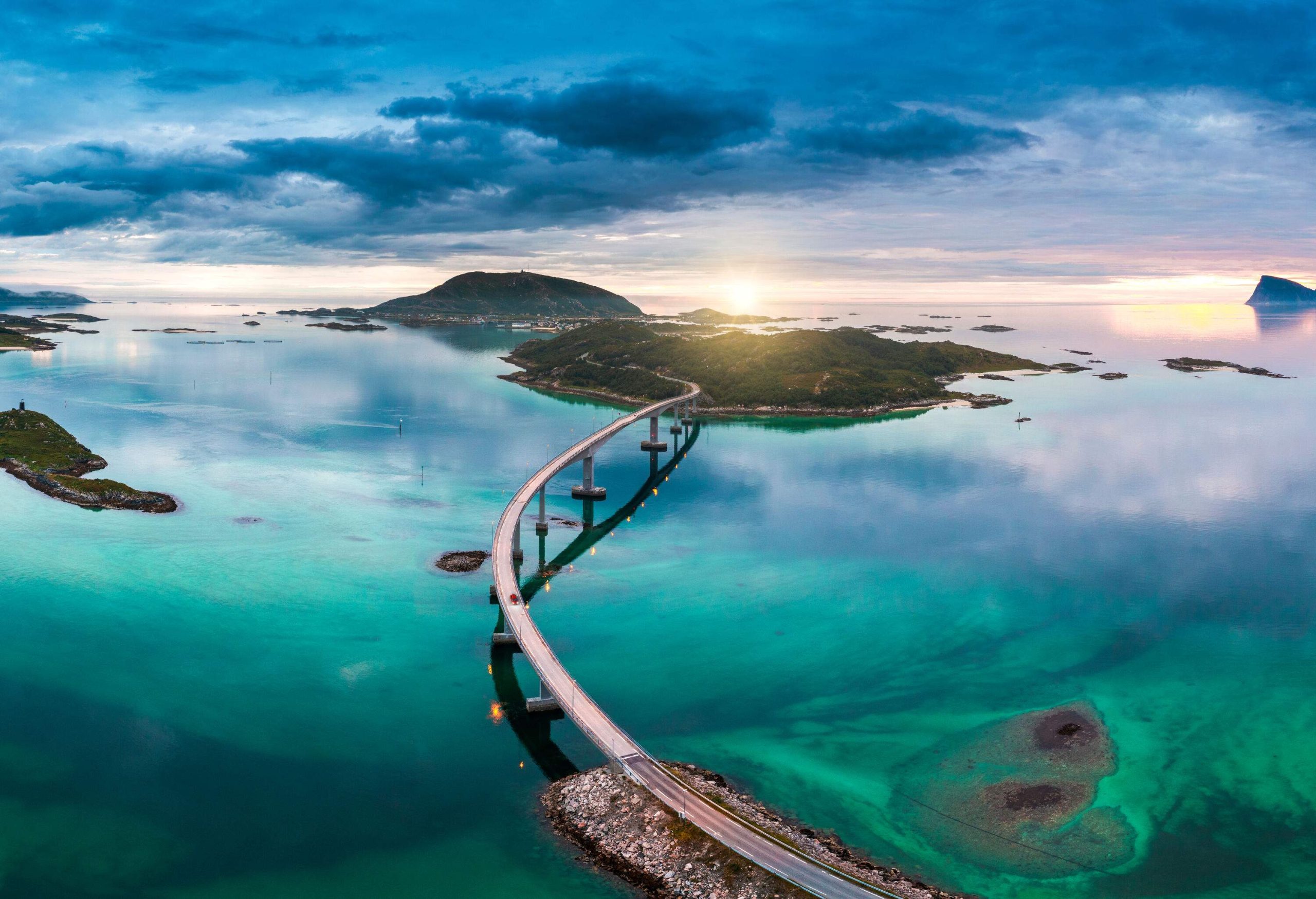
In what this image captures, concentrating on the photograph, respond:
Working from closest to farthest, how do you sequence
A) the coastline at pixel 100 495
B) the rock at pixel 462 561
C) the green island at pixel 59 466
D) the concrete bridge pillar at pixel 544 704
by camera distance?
1. the concrete bridge pillar at pixel 544 704
2. the rock at pixel 462 561
3. the coastline at pixel 100 495
4. the green island at pixel 59 466

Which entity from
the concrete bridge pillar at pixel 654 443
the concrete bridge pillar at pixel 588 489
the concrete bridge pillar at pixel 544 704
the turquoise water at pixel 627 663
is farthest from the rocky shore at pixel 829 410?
the concrete bridge pillar at pixel 544 704

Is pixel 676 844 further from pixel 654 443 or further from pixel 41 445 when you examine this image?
pixel 41 445

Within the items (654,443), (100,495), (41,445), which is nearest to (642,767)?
(100,495)

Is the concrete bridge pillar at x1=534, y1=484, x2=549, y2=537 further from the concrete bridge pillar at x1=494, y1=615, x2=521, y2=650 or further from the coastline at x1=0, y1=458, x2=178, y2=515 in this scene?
the coastline at x1=0, y1=458, x2=178, y2=515

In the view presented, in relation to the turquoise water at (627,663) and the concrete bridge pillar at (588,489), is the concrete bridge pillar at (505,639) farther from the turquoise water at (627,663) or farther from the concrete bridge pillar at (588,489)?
the concrete bridge pillar at (588,489)

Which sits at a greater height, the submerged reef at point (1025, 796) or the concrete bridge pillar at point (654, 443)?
the concrete bridge pillar at point (654, 443)

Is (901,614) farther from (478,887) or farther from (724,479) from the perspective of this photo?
(724,479)
